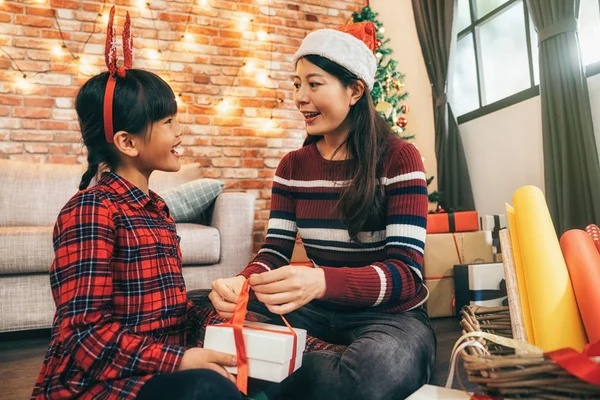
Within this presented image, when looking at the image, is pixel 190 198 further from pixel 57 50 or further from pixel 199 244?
pixel 57 50

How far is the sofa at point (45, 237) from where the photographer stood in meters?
1.82

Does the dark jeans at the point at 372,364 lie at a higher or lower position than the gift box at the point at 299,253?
lower

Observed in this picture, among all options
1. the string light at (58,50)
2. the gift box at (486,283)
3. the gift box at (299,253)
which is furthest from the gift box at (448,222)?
the string light at (58,50)

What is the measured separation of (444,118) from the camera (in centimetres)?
321

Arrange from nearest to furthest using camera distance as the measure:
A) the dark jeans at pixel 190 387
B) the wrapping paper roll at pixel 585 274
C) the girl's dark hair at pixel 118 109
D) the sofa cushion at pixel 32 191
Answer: the dark jeans at pixel 190 387
the wrapping paper roll at pixel 585 274
the girl's dark hair at pixel 118 109
the sofa cushion at pixel 32 191

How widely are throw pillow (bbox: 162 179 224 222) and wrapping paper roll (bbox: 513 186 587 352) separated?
65.9 inches

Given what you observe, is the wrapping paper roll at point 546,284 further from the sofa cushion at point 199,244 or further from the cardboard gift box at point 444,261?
the sofa cushion at point 199,244

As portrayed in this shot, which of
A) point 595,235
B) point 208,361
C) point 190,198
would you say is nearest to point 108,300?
point 208,361

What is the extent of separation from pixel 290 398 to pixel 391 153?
0.63 meters

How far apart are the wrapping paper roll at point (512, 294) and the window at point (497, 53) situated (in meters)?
1.96

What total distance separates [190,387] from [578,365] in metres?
0.50

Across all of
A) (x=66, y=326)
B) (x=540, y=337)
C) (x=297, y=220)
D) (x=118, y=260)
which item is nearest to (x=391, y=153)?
(x=297, y=220)

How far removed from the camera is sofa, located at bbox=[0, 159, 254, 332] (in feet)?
5.96

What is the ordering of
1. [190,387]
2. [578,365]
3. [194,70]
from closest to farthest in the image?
[578,365]
[190,387]
[194,70]
